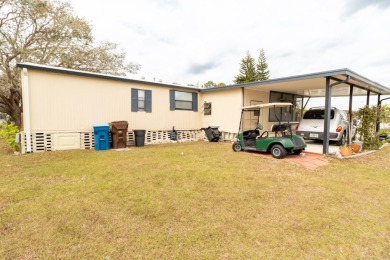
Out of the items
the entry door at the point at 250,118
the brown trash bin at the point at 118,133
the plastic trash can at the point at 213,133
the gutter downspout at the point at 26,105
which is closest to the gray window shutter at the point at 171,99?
the plastic trash can at the point at 213,133

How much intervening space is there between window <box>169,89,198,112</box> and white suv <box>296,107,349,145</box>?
19.7ft

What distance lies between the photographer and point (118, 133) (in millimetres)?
8531

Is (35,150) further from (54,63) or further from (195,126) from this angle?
(54,63)

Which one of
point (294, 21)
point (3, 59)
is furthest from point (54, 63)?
point (294, 21)

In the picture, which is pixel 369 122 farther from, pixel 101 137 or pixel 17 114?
pixel 17 114

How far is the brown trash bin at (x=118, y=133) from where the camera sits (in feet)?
27.8

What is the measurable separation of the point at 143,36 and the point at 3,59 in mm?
9584

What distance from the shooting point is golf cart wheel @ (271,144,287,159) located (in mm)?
6242

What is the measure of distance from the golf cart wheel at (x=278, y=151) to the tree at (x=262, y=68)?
30.1 metres

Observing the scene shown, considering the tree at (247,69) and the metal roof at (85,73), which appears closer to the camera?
the metal roof at (85,73)

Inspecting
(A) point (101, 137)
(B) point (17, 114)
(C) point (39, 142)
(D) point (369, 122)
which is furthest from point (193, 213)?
(B) point (17, 114)

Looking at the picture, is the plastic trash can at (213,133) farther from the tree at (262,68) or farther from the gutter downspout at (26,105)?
the tree at (262,68)

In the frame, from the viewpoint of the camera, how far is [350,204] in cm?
321

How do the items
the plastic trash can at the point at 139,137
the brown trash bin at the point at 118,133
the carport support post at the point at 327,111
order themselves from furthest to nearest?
the plastic trash can at the point at 139,137
the brown trash bin at the point at 118,133
the carport support post at the point at 327,111
